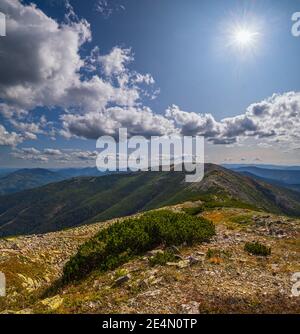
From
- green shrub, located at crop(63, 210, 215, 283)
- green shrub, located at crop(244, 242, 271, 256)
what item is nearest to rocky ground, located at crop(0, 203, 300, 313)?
green shrub, located at crop(244, 242, 271, 256)

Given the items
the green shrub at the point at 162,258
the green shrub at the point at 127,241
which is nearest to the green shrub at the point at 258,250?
the green shrub at the point at 127,241

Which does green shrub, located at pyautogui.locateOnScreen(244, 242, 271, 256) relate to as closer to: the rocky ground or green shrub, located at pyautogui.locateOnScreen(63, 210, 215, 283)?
the rocky ground

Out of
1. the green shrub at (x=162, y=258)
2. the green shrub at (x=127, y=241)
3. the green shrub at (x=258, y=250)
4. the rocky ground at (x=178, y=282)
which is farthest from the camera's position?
the green shrub at (x=258, y=250)

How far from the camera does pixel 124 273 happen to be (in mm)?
18828

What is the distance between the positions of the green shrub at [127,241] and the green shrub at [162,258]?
2.20 m

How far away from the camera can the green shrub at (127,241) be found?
21188 mm

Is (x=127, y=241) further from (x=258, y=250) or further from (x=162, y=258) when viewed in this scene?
(x=258, y=250)

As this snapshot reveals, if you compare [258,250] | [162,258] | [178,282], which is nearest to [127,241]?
[162,258]

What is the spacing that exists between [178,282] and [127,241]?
300 inches

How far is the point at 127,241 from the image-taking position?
23297mm

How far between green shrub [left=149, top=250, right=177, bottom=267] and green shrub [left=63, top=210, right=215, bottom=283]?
2.20m

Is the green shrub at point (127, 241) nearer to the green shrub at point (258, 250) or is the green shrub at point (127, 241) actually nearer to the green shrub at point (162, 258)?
the green shrub at point (162, 258)

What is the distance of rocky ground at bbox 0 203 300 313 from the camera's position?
45.5 feet
